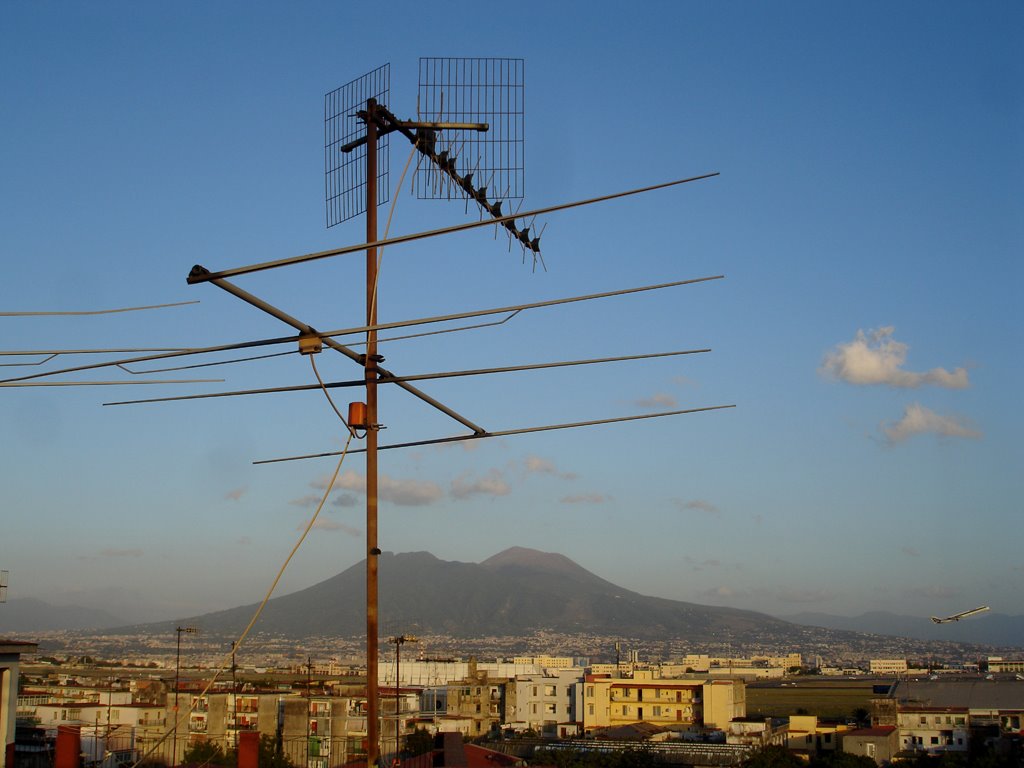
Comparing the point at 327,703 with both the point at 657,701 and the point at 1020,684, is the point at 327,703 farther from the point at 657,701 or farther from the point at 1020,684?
the point at 1020,684

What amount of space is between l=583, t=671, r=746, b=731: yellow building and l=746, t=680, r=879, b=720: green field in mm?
22459

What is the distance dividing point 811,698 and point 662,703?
53244mm

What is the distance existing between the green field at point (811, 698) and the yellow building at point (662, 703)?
22.5 metres

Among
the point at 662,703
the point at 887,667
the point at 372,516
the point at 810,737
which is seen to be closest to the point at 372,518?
the point at 372,516

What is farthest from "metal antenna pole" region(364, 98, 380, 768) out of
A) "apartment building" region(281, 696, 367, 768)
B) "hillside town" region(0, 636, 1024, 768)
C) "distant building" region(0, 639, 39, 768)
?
"apartment building" region(281, 696, 367, 768)

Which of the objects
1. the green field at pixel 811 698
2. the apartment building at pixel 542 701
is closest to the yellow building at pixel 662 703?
the apartment building at pixel 542 701

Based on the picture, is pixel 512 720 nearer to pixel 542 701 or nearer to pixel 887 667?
pixel 542 701

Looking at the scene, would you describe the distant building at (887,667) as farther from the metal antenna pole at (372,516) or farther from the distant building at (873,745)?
the metal antenna pole at (372,516)

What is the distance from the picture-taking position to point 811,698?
4368 inches

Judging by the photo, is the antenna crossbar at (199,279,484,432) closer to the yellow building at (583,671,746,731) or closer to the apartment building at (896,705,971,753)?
the apartment building at (896,705,971,753)

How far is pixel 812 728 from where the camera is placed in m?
55.8

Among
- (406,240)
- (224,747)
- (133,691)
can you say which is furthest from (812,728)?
(406,240)

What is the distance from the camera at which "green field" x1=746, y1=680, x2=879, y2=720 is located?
302 ft

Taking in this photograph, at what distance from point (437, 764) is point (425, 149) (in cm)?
1222
